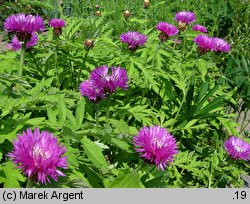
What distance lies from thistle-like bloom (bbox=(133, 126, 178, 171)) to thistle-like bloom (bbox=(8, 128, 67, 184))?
318mm

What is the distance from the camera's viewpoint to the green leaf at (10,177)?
4.52 feet

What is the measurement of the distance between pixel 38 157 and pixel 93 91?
0.73 m

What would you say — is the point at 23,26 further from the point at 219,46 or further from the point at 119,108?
the point at 219,46

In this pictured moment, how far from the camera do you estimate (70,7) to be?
19.1 feet

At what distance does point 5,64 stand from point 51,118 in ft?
2.44

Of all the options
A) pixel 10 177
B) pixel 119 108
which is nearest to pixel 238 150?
pixel 119 108

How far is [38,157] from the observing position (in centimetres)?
115

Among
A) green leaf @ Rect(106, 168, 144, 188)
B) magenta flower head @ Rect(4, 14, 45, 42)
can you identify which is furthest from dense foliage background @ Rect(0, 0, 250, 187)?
magenta flower head @ Rect(4, 14, 45, 42)

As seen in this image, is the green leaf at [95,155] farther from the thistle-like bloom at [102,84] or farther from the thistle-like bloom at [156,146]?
the thistle-like bloom at [102,84]

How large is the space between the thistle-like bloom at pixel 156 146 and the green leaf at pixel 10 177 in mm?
428

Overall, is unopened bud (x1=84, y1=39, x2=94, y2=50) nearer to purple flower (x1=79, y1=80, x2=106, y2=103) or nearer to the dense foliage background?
the dense foliage background

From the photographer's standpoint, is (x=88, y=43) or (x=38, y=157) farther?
(x=88, y=43)

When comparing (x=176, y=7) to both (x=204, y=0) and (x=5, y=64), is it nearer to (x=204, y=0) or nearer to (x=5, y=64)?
(x=204, y=0)

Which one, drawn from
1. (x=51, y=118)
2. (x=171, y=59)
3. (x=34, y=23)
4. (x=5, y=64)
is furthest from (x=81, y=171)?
(x=171, y=59)
